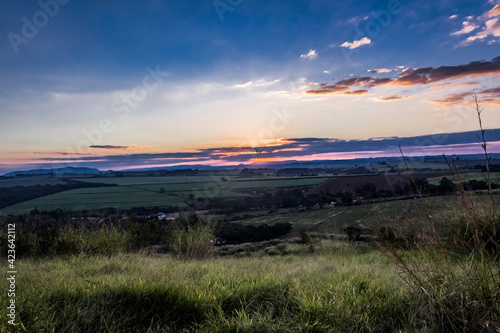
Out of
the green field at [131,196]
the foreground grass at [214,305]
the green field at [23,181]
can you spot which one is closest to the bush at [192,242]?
the foreground grass at [214,305]

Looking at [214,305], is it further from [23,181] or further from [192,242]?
[23,181]

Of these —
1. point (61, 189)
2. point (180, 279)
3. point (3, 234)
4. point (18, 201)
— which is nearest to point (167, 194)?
point (61, 189)

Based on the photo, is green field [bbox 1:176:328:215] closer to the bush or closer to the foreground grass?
the bush

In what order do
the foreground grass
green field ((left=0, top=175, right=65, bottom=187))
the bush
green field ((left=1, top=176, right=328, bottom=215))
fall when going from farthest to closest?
green field ((left=0, top=175, right=65, bottom=187)) < green field ((left=1, top=176, right=328, bottom=215)) < the bush < the foreground grass

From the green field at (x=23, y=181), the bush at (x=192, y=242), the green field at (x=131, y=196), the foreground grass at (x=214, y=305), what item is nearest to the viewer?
the foreground grass at (x=214, y=305)

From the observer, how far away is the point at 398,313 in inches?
A: 129

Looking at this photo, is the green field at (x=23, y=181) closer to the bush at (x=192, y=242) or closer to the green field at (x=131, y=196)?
the green field at (x=131, y=196)

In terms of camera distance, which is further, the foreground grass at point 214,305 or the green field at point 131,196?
the green field at point 131,196

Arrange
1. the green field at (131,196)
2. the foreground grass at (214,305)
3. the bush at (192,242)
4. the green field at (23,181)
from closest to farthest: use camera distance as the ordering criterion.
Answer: the foreground grass at (214,305)
the bush at (192,242)
the green field at (131,196)
the green field at (23,181)

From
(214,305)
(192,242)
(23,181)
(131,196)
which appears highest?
(23,181)

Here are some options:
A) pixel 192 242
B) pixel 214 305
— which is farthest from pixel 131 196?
pixel 214 305

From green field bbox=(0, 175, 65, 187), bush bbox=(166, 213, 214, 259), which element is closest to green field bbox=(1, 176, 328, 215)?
green field bbox=(0, 175, 65, 187)

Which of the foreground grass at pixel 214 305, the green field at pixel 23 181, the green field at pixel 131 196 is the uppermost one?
the green field at pixel 23 181

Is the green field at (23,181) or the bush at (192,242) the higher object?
the green field at (23,181)
